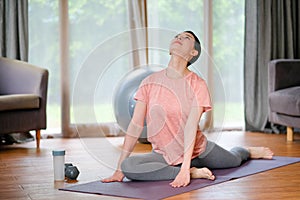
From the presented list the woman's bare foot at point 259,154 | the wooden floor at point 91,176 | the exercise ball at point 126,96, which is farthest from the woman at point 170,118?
the woman's bare foot at point 259,154

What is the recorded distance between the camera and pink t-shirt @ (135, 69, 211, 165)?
10.9 feet

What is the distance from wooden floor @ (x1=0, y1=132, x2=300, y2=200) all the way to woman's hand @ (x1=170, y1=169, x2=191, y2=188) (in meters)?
0.11

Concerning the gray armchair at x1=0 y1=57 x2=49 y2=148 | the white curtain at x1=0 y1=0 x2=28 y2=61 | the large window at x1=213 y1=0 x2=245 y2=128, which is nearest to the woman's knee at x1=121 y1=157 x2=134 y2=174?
the gray armchair at x1=0 y1=57 x2=49 y2=148

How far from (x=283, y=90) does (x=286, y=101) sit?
230 mm

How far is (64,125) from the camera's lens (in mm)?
5812

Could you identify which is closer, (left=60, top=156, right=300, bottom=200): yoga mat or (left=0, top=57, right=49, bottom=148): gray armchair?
(left=60, top=156, right=300, bottom=200): yoga mat

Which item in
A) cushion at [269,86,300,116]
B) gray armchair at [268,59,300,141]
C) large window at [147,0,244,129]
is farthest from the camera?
large window at [147,0,244,129]

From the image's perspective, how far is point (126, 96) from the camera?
185 inches

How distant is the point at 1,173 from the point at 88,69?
0.93 metres

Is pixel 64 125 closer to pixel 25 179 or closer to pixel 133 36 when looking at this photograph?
pixel 133 36

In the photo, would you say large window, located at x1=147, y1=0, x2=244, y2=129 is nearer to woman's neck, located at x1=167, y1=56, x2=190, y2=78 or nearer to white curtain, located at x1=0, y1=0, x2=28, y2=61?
white curtain, located at x1=0, y1=0, x2=28, y2=61

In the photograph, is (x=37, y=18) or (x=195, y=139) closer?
(x=195, y=139)

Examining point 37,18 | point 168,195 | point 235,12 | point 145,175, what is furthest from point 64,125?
point 168,195

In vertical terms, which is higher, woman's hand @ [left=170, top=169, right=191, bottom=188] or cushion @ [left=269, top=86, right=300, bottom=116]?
cushion @ [left=269, top=86, right=300, bottom=116]
